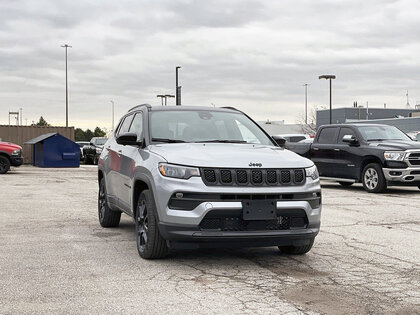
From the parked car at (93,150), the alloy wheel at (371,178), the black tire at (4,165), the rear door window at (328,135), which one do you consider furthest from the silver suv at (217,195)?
the parked car at (93,150)

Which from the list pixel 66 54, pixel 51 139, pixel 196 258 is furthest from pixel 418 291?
pixel 66 54

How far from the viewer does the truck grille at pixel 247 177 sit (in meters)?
5.61

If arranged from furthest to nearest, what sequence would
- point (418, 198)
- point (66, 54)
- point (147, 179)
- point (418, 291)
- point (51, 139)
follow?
Answer: point (66, 54)
point (51, 139)
point (418, 198)
point (147, 179)
point (418, 291)

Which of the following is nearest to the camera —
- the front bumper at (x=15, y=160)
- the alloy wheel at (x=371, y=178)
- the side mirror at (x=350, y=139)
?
the alloy wheel at (x=371, y=178)

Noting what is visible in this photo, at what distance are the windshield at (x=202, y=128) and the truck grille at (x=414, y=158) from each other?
7.82 meters

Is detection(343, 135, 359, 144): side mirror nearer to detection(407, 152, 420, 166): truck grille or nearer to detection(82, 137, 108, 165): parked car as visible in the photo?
detection(407, 152, 420, 166): truck grille

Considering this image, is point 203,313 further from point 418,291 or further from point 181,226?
point 418,291

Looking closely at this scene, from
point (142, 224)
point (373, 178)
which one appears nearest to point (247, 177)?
point (142, 224)

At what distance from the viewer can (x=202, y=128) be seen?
691 cm

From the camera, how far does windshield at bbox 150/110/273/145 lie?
6.73 metres

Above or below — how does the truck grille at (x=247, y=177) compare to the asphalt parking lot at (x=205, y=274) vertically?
above

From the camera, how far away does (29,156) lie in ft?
114

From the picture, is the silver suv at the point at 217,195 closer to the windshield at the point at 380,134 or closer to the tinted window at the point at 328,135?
the windshield at the point at 380,134

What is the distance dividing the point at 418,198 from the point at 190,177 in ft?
29.9
